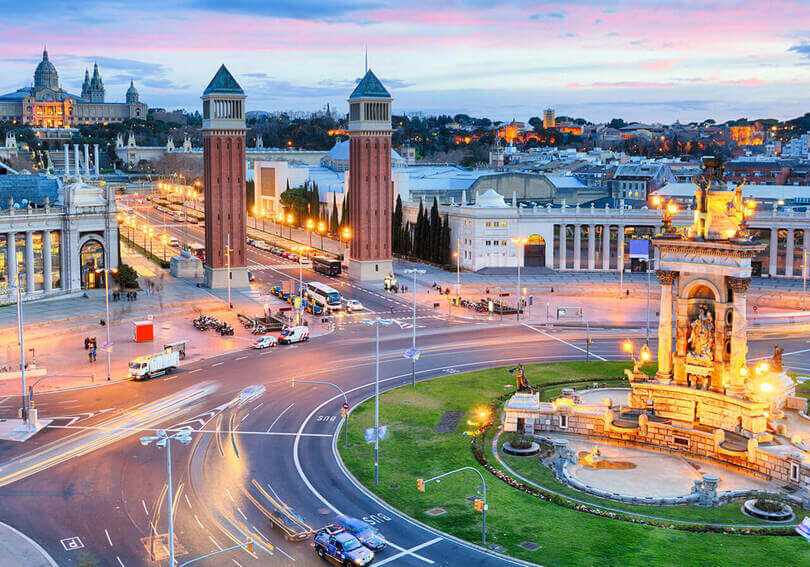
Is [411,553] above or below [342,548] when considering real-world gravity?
below

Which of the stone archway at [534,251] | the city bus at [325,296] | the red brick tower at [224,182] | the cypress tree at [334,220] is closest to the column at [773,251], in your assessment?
the stone archway at [534,251]

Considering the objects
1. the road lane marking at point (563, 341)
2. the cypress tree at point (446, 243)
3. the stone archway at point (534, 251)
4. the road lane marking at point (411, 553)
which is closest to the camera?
the road lane marking at point (411, 553)

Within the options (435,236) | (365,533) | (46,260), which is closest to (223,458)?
(365,533)

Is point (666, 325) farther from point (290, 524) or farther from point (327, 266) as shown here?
point (327, 266)

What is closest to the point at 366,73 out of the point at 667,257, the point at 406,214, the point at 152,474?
the point at 406,214

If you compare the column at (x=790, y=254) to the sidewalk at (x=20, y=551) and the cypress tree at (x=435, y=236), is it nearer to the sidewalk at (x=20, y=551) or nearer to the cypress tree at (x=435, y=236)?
the cypress tree at (x=435, y=236)

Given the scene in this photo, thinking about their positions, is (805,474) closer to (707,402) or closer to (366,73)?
(707,402)
